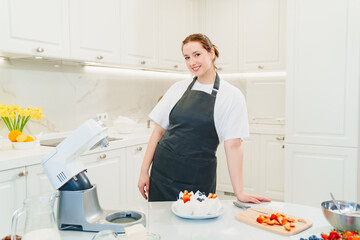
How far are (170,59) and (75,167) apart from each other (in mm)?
2747

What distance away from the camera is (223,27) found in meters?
4.02

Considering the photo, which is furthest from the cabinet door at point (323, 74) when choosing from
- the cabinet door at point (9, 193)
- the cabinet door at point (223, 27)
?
the cabinet door at point (9, 193)

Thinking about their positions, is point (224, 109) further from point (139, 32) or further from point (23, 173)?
point (139, 32)

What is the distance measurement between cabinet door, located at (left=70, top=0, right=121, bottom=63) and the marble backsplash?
367 mm

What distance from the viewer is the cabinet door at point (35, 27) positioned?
2113mm

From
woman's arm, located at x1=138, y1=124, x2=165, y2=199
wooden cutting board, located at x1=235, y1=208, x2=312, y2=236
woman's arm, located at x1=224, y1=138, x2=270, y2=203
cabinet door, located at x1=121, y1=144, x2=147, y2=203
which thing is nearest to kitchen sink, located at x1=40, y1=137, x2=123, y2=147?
cabinet door, located at x1=121, y1=144, x2=147, y2=203

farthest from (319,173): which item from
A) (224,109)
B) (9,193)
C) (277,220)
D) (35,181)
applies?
(9,193)

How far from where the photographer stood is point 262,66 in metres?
3.78

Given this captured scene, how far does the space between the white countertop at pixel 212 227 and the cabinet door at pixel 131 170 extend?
1.57 meters

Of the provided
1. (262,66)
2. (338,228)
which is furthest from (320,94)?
(338,228)

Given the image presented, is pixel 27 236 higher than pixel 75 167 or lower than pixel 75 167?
lower

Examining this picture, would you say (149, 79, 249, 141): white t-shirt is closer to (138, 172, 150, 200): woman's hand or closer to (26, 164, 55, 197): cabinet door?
(138, 172, 150, 200): woman's hand

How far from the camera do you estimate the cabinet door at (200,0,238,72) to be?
3.95 m

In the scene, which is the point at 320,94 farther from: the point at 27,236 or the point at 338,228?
the point at 27,236
